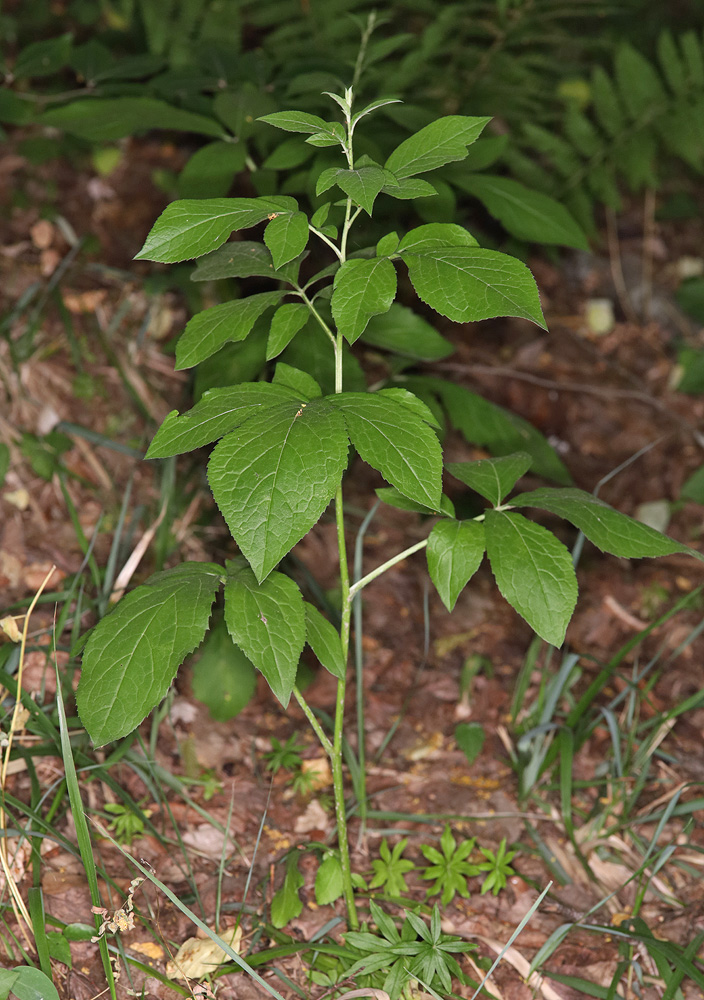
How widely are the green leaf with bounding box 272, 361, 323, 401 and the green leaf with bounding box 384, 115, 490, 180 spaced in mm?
376

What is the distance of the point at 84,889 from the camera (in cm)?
173

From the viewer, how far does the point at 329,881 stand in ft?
5.61

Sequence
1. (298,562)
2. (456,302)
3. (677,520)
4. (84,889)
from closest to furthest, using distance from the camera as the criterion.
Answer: (456,302) → (84,889) → (298,562) → (677,520)

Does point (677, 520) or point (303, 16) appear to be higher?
point (303, 16)

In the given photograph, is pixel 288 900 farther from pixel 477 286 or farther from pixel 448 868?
pixel 477 286

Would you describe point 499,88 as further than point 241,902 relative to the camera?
Yes

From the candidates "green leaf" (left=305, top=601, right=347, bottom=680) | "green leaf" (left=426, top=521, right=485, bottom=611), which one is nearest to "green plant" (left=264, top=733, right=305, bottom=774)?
"green leaf" (left=305, top=601, right=347, bottom=680)

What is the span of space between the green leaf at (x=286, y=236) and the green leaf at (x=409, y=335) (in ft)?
2.78

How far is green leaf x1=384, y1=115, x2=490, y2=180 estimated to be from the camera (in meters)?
1.36

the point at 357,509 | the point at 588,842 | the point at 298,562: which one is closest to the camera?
the point at 588,842

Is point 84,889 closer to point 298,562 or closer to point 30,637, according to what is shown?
point 30,637

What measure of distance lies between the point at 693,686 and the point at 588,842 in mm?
633

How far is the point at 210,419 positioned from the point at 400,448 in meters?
0.31

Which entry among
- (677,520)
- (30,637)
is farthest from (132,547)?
(677,520)
